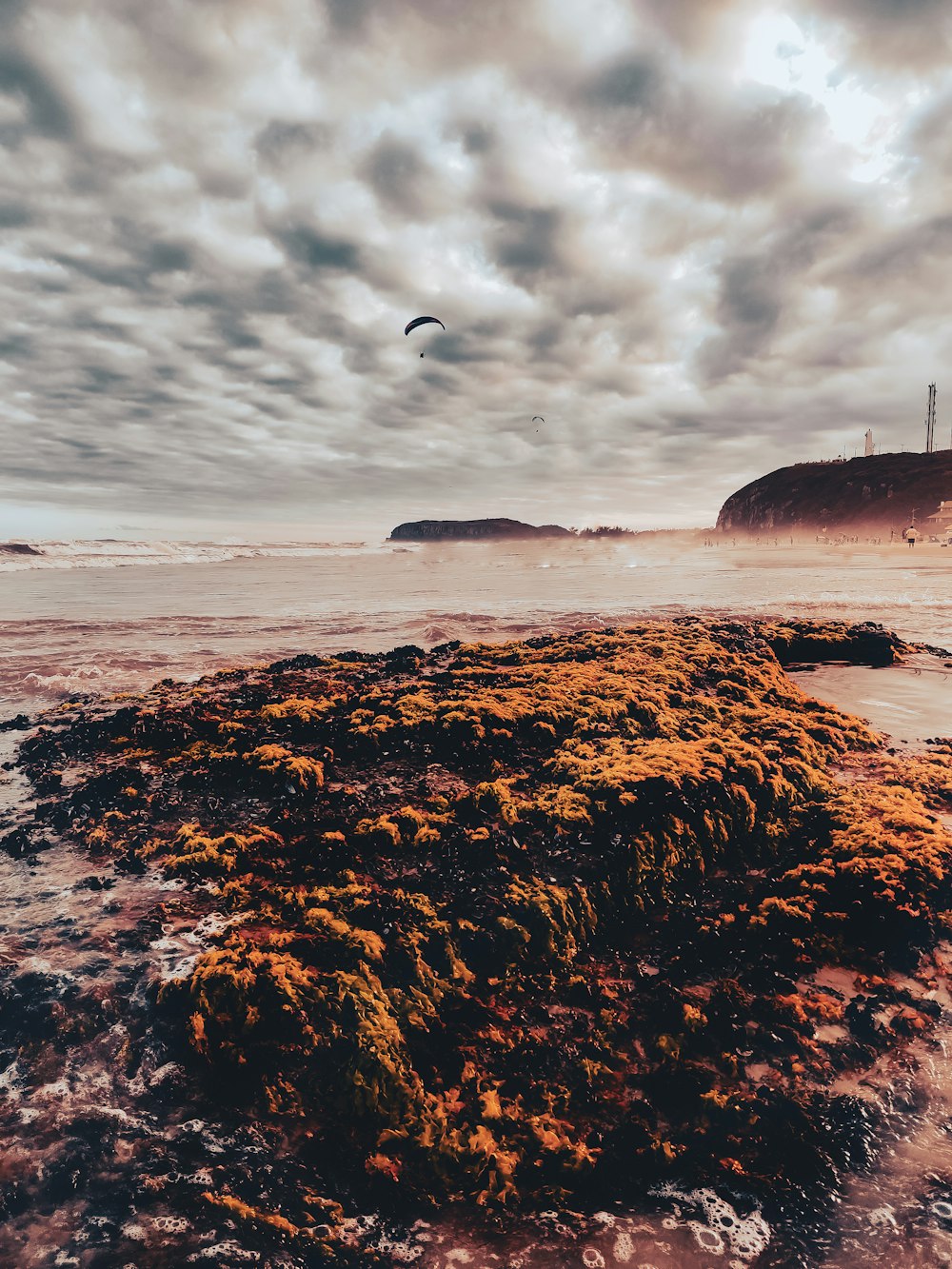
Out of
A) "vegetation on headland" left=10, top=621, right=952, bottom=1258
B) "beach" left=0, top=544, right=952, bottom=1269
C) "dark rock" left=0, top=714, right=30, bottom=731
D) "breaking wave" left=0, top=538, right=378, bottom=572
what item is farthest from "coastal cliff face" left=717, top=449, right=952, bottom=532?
"dark rock" left=0, top=714, right=30, bottom=731

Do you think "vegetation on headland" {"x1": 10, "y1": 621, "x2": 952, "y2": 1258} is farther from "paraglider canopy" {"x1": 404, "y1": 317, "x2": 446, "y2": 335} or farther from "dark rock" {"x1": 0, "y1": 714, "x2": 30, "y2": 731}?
"paraglider canopy" {"x1": 404, "y1": 317, "x2": 446, "y2": 335}

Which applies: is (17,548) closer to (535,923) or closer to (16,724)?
(16,724)

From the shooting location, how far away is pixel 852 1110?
10.4 feet

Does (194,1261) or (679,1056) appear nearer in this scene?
(194,1261)

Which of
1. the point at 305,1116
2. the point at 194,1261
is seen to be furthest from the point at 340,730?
the point at 194,1261

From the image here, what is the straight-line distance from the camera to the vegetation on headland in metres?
3.12

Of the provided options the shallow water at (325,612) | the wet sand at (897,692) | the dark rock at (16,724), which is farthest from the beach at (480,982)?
the shallow water at (325,612)

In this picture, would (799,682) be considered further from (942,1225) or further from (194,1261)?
(194,1261)

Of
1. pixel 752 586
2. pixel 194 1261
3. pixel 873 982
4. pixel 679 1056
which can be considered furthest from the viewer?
pixel 752 586

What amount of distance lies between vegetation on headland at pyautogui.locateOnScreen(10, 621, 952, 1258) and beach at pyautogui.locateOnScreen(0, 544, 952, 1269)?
0.02m

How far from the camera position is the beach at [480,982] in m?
2.79

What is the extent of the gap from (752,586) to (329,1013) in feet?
101

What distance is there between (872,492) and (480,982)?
20838cm

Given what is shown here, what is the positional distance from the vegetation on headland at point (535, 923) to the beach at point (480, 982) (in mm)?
20
